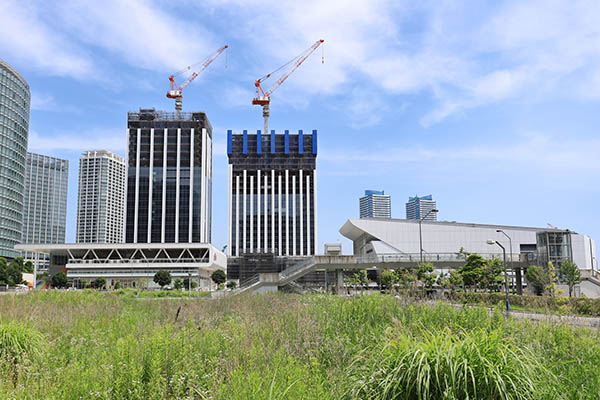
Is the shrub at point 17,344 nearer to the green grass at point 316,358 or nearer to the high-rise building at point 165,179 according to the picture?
the green grass at point 316,358

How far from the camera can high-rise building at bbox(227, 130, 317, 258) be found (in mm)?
146125

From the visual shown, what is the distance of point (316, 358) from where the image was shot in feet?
24.2

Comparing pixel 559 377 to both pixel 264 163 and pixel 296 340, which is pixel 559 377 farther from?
pixel 264 163

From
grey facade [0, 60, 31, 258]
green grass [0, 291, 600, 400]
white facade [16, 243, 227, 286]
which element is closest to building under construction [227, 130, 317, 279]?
white facade [16, 243, 227, 286]

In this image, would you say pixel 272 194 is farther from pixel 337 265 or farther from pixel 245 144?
pixel 337 265

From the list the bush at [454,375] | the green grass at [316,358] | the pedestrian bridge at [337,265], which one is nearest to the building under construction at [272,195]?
the pedestrian bridge at [337,265]

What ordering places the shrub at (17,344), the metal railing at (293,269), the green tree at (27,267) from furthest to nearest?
the green tree at (27,267) → the metal railing at (293,269) → the shrub at (17,344)

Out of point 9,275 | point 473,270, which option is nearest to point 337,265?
point 473,270

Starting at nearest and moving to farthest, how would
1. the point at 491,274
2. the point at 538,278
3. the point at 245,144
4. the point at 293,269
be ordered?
the point at 538,278 < the point at 293,269 < the point at 491,274 < the point at 245,144

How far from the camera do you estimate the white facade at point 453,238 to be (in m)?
90.5

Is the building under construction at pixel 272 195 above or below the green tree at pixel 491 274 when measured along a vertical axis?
above

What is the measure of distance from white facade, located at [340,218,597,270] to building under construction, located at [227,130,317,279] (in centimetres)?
5030

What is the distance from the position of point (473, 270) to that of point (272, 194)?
10504 centimetres

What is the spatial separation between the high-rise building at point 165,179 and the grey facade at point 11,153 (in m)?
27.5
